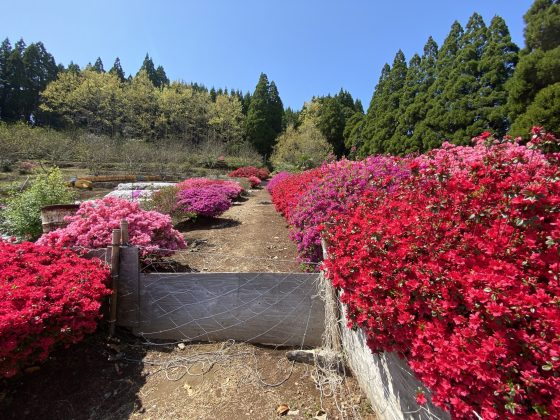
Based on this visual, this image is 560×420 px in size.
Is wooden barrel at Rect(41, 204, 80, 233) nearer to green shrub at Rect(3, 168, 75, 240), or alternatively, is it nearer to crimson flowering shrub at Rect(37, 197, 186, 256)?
crimson flowering shrub at Rect(37, 197, 186, 256)

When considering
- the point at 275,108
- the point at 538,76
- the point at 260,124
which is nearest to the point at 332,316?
the point at 538,76

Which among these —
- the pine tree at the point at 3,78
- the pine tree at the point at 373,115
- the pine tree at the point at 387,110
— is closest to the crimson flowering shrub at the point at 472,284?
the pine tree at the point at 387,110

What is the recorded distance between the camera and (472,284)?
140 centimetres

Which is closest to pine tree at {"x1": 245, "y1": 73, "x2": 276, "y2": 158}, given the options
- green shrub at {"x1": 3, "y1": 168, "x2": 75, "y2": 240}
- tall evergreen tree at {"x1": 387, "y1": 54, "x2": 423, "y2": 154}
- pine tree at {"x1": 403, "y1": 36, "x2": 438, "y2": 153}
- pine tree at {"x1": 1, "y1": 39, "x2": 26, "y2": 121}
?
tall evergreen tree at {"x1": 387, "y1": 54, "x2": 423, "y2": 154}

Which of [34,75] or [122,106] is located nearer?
[122,106]

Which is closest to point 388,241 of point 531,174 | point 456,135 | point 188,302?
point 531,174

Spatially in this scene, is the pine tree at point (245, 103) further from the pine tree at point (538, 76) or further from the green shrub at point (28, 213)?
the green shrub at point (28, 213)

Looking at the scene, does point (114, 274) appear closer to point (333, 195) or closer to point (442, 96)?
point (333, 195)

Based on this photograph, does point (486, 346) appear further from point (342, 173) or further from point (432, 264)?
point (342, 173)

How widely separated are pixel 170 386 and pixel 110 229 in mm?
2102

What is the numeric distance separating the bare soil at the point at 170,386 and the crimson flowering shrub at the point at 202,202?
4284mm

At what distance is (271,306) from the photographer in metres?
2.99

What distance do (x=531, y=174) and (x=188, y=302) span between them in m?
2.93

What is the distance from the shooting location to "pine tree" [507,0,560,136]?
10109 mm
